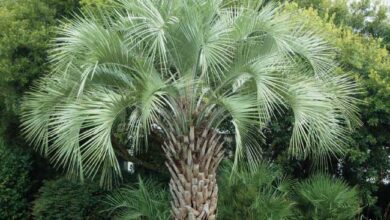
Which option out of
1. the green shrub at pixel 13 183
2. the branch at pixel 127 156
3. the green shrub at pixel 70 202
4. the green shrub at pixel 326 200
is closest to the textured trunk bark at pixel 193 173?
the green shrub at pixel 326 200

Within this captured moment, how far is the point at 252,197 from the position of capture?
779cm

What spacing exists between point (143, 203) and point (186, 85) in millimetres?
2294

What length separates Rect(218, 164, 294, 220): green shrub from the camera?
7.73 m

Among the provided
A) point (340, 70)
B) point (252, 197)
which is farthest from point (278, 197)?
point (340, 70)

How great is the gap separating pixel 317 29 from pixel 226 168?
2620 millimetres

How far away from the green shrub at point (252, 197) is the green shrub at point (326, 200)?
1.17 ft

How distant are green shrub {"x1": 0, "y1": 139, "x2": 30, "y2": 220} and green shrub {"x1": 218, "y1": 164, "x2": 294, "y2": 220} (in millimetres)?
5125

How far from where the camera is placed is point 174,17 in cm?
677

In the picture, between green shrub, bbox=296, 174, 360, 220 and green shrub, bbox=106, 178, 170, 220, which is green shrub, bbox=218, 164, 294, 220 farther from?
green shrub, bbox=106, 178, 170, 220

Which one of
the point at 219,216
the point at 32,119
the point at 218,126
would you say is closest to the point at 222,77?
the point at 218,126

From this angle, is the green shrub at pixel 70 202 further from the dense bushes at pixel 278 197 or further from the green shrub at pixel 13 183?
the dense bushes at pixel 278 197

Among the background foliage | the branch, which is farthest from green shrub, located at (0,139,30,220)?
the branch

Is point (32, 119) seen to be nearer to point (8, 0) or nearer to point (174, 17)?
point (174, 17)

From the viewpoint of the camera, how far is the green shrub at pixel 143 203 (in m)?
8.04
